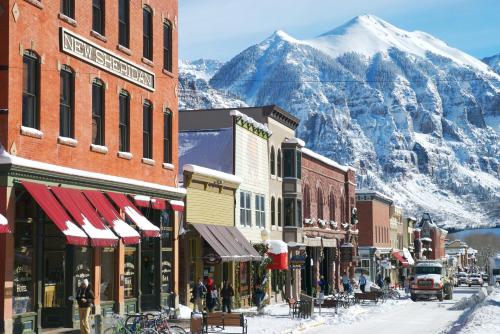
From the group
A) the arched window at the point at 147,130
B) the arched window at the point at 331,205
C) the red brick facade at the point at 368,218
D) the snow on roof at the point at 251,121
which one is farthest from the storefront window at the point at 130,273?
the red brick facade at the point at 368,218

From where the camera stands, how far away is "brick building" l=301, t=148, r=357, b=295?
205 feet

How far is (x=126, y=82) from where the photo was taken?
3125 centimetres

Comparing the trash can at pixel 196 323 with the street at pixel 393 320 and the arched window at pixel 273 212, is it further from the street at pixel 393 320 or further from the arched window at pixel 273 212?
the arched window at pixel 273 212

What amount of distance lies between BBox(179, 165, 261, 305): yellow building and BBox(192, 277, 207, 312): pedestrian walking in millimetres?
817

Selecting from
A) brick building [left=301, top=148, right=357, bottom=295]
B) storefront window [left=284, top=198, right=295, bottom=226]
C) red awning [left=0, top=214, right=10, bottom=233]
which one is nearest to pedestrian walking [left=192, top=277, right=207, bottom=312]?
red awning [left=0, top=214, right=10, bottom=233]

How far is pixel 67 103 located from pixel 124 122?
4.57 m

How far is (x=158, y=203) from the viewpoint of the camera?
33.1 m

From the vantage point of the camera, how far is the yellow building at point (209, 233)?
39156mm

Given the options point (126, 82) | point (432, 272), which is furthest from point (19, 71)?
point (432, 272)

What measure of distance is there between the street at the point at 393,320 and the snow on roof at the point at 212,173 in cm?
823

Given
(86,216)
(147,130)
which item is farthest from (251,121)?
(86,216)

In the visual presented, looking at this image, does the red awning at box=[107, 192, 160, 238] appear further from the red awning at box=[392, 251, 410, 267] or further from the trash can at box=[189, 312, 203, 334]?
the red awning at box=[392, 251, 410, 267]

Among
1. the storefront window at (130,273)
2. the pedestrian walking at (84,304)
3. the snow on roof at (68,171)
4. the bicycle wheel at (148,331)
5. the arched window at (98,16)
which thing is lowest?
the bicycle wheel at (148,331)

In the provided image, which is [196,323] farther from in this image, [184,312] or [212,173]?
[212,173]
